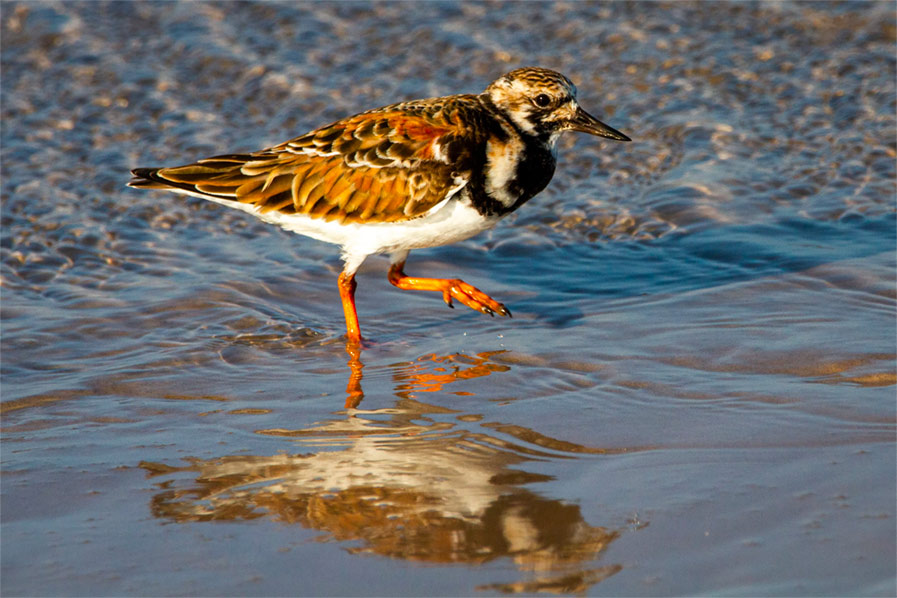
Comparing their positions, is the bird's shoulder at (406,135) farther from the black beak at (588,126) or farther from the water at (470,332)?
the water at (470,332)

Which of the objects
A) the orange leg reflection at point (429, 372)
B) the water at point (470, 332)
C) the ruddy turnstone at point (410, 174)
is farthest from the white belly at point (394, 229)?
the orange leg reflection at point (429, 372)

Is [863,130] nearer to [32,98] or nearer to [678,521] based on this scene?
[678,521]

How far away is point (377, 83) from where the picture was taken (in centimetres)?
1002

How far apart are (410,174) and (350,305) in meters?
0.84

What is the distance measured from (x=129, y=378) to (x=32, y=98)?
516 cm

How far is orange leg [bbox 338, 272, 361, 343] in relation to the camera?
598 cm

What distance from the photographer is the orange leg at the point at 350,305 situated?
236 inches

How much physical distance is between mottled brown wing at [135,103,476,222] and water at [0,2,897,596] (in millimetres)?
681

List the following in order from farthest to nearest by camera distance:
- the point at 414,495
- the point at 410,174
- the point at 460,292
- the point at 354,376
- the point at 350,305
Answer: the point at 350,305 < the point at 460,292 < the point at 410,174 < the point at 354,376 < the point at 414,495

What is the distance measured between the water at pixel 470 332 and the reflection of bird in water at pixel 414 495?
15 mm

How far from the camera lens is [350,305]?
612 cm

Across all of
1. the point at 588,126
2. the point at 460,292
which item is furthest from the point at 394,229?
the point at 588,126

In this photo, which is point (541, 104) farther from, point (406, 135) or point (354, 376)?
point (354, 376)

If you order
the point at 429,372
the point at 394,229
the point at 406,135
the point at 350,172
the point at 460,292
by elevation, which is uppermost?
the point at 406,135
